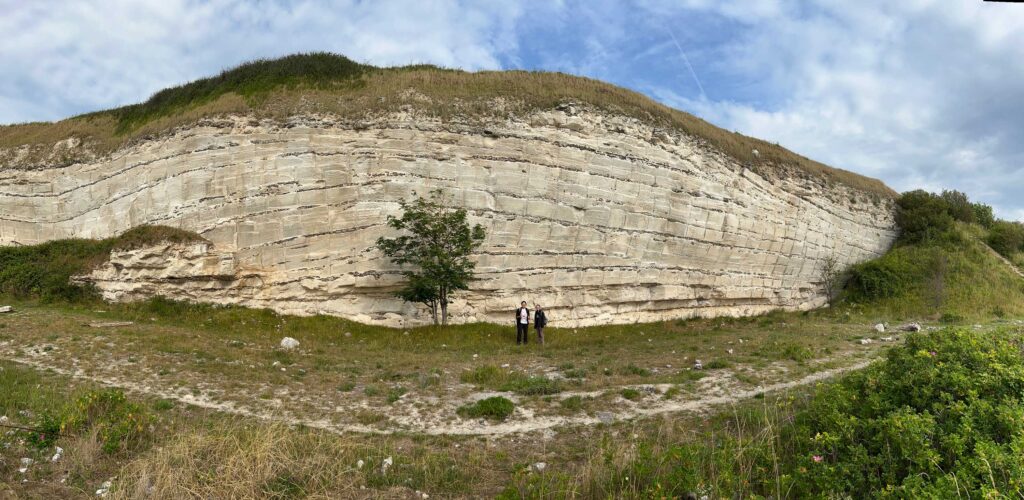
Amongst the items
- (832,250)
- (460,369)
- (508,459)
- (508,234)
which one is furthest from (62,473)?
(832,250)

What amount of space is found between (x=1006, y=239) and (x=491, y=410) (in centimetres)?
4153

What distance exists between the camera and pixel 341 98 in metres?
23.1

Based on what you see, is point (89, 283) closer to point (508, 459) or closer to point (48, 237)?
point (48, 237)

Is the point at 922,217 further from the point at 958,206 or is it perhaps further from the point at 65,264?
the point at 65,264

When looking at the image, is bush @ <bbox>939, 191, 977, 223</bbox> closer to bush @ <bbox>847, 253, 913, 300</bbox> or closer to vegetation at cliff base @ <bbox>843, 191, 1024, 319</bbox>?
vegetation at cliff base @ <bbox>843, 191, 1024, 319</bbox>

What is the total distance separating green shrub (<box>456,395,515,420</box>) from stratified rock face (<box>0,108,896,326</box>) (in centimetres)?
1245

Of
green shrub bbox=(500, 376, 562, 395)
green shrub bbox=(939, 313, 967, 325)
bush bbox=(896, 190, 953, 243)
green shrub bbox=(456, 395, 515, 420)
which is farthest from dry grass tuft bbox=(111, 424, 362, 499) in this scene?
bush bbox=(896, 190, 953, 243)

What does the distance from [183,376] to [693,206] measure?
21.9 m

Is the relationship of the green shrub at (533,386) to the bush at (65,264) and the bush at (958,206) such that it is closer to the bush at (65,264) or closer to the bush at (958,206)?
the bush at (65,264)

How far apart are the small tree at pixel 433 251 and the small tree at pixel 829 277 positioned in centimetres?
2180

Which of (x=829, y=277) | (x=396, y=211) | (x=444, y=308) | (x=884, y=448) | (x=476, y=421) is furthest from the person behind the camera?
(x=829, y=277)

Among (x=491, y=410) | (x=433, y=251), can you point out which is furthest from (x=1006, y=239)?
(x=491, y=410)

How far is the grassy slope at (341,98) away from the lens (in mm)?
22906

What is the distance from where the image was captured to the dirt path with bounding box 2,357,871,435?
26.9 ft
